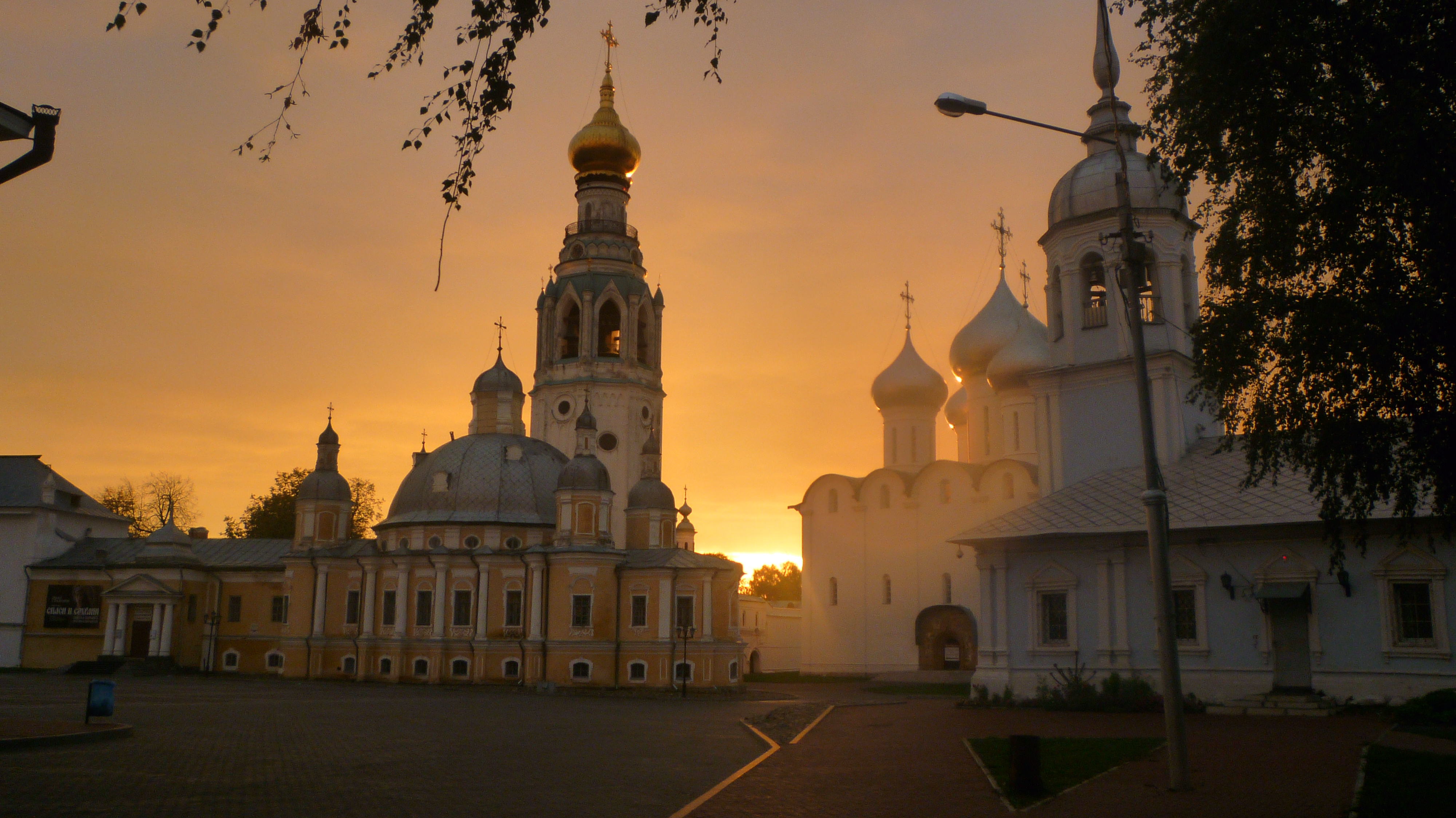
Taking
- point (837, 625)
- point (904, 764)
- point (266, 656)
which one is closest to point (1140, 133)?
point (904, 764)

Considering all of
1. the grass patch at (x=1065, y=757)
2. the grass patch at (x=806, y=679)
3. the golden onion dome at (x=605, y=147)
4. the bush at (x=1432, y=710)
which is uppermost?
the golden onion dome at (x=605, y=147)

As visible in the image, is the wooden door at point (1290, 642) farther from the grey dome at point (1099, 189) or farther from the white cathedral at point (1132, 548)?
the grey dome at point (1099, 189)

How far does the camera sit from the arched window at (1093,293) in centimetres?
2953

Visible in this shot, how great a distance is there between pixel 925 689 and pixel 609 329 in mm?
24789

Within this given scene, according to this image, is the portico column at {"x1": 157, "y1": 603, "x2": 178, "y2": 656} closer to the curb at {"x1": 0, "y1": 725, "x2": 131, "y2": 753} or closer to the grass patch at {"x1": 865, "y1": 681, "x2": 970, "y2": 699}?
the grass patch at {"x1": 865, "y1": 681, "x2": 970, "y2": 699}

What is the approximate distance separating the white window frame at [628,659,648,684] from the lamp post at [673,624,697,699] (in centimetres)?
107

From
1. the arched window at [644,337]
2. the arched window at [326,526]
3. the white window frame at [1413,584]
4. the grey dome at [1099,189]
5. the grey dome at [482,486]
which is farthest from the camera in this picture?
the arched window at [644,337]

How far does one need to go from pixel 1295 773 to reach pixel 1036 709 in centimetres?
1185

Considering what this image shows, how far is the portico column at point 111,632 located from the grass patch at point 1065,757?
1686 inches

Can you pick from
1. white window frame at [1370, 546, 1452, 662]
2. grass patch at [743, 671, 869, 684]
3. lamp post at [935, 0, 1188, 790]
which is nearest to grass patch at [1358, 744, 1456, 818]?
lamp post at [935, 0, 1188, 790]

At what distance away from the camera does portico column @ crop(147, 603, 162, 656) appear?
48.1 m

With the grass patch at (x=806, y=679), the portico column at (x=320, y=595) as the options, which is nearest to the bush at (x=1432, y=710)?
the grass patch at (x=806, y=679)

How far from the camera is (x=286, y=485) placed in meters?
72.1

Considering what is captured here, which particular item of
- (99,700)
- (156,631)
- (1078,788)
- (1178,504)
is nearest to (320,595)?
(156,631)
